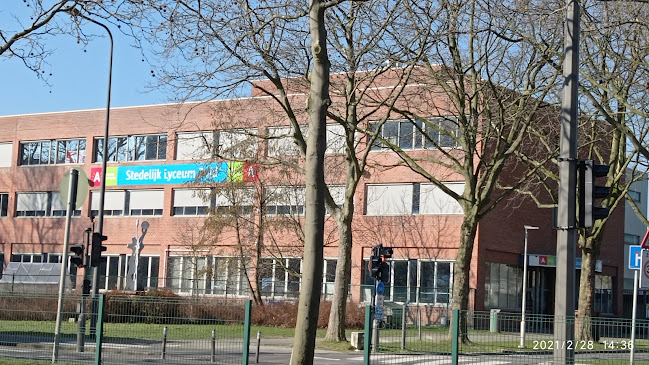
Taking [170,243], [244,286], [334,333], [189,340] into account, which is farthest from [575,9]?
[170,243]

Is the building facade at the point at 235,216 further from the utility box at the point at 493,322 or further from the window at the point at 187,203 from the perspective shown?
the utility box at the point at 493,322

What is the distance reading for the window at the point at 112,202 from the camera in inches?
2094

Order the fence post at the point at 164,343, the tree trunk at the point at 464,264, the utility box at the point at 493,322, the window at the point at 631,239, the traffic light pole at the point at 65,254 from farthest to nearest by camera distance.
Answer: the window at the point at 631,239 < the tree trunk at the point at 464,264 < the traffic light pole at the point at 65,254 < the fence post at the point at 164,343 < the utility box at the point at 493,322

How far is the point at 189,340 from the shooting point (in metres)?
13.6

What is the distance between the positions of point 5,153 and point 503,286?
31864mm

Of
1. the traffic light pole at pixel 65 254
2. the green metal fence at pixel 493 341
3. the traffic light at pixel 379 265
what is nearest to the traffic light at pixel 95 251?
the traffic light pole at pixel 65 254

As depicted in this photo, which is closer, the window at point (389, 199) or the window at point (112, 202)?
the window at point (389, 199)

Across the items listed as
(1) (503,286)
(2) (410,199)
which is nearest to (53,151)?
(2) (410,199)

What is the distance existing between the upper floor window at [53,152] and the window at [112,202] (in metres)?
2.36

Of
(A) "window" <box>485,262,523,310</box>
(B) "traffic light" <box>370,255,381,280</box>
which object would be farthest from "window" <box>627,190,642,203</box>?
(B) "traffic light" <box>370,255,381,280</box>

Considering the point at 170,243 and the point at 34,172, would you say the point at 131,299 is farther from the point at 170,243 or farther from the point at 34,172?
the point at 34,172

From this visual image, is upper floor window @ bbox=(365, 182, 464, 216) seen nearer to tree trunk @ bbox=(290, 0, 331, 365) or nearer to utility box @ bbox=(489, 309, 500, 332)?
utility box @ bbox=(489, 309, 500, 332)

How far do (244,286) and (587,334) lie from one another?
32915 mm

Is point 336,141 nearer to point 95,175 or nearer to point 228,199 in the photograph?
point 228,199
